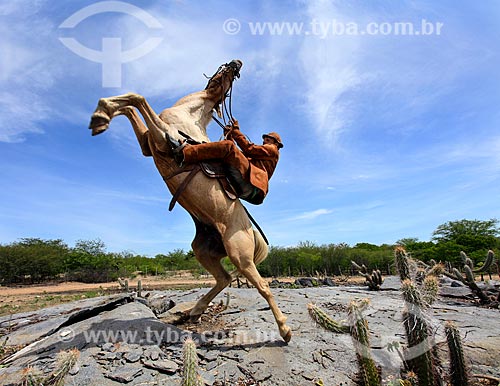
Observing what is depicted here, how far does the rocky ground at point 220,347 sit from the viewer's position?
2823 millimetres

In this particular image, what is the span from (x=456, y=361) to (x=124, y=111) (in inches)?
160

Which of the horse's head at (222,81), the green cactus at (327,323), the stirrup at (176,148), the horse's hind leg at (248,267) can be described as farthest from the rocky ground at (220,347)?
the horse's head at (222,81)

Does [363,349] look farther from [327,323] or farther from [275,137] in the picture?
[275,137]

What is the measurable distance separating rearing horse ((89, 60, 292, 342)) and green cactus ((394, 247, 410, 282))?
4.44 feet

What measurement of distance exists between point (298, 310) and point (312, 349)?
1456 millimetres

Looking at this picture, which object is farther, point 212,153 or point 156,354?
point 212,153

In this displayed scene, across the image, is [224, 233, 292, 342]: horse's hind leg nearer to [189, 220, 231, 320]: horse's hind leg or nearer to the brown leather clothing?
[189, 220, 231, 320]: horse's hind leg

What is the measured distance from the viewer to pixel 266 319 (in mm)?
4262

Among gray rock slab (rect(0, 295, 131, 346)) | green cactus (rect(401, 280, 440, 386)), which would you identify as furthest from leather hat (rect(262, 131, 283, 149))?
gray rock slab (rect(0, 295, 131, 346))

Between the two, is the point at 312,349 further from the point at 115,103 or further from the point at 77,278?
the point at 77,278

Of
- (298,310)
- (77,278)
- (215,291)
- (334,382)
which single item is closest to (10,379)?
(215,291)

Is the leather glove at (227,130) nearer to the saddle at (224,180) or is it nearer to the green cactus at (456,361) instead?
the saddle at (224,180)

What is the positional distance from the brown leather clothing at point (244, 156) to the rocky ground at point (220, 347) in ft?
5.89

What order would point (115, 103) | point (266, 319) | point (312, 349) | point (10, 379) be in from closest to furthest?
point (10, 379) < point (115, 103) < point (312, 349) < point (266, 319)
